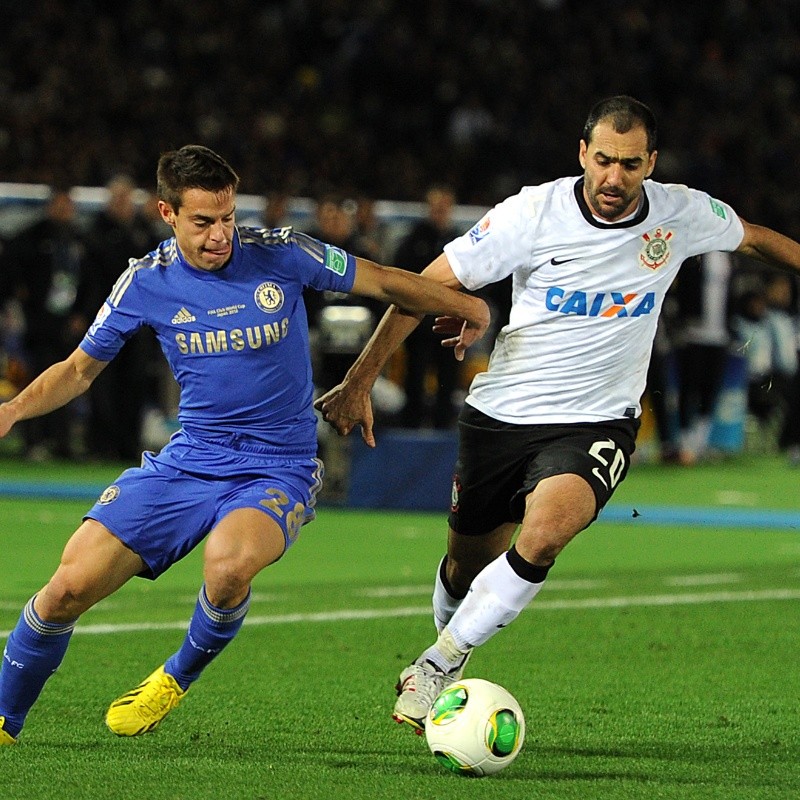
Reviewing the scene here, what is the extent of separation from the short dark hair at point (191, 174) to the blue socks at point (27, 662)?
145 centimetres

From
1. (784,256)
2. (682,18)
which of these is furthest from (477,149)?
(784,256)

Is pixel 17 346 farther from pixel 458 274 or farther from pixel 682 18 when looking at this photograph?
pixel 682 18

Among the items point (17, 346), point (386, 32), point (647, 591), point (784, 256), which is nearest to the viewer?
point (784, 256)

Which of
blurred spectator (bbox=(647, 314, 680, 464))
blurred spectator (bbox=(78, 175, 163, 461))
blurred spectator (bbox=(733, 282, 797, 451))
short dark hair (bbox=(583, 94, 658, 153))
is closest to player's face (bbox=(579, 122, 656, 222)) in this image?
short dark hair (bbox=(583, 94, 658, 153))

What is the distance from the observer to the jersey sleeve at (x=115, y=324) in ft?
19.3

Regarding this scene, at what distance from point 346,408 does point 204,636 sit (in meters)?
0.96

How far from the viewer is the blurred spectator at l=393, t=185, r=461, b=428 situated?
15.7 meters

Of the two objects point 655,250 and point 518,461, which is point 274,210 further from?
point 518,461

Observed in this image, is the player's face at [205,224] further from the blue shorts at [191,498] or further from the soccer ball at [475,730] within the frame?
the soccer ball at [475,730]

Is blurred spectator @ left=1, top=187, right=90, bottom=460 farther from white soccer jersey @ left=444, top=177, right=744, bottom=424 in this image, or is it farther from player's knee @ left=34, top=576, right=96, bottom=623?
player's knee @ left=34, top=576, right=96, bottom=623

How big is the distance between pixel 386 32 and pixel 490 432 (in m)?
18.7

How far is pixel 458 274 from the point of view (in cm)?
619

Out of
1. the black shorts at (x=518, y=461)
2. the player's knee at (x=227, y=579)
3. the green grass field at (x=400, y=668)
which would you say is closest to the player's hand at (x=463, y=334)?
the black shorts at (x=518, y=461)

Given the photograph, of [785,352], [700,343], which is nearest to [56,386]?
[700,343]
